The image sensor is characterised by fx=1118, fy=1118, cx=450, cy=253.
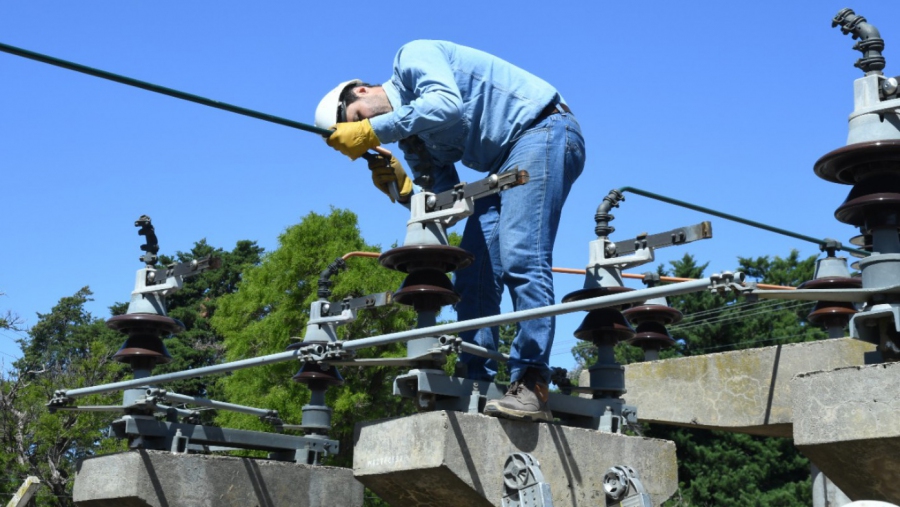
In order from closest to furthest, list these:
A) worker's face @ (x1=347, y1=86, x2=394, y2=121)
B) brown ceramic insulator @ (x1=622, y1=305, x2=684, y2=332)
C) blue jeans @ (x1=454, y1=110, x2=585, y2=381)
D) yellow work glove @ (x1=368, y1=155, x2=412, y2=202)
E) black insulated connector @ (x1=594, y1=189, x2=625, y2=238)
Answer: blue jeans @ (x1=454, y1=110, x2=585, y2=381) < worker's face @ (x1=347, y1=86, x2=394, y2=121) < yellow work glove @ (x1=368, y1=155, x2=412, y2=202) < black insulated connector @ (x1=594, y1=189, x2=625, y2=238) < brown ceramic insulator @ (x1=622, y1=305, x2=684, y2=332)

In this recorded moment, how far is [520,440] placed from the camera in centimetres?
612

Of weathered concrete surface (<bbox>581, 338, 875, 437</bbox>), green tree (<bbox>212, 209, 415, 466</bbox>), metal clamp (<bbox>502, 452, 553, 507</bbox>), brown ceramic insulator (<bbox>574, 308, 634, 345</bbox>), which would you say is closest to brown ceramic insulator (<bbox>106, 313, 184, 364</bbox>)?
brown ceramic insulator (<bbox>574, 308, 634, 345</bbox>)

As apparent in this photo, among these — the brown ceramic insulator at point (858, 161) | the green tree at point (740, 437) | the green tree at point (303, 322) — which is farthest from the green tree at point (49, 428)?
the brown ceramic insulator at point (858, 161)

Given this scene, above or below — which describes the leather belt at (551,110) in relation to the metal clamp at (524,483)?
above

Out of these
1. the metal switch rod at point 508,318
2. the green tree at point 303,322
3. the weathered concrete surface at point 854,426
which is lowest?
the weathered concrete surface at point 854,426

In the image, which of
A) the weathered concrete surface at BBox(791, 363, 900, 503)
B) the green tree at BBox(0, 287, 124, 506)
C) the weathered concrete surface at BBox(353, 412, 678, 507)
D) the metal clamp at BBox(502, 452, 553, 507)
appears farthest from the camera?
the green tree at BBox(0, 287, 124, 506)

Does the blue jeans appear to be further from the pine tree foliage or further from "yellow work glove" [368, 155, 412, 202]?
the pine tree foliage

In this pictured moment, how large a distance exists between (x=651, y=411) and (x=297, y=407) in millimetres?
15314

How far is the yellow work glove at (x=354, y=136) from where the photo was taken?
6.24 metres

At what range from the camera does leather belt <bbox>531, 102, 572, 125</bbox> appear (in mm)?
6543

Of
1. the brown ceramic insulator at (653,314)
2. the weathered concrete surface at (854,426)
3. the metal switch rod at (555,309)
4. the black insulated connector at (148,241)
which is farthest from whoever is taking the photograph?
the brown ceramic insulator at (653,314)

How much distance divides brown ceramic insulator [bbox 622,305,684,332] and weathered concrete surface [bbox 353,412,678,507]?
2.35 metres

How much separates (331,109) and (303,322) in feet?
62.7

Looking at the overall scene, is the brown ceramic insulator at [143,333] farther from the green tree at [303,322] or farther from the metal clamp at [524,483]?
the green tree at [303,322]
